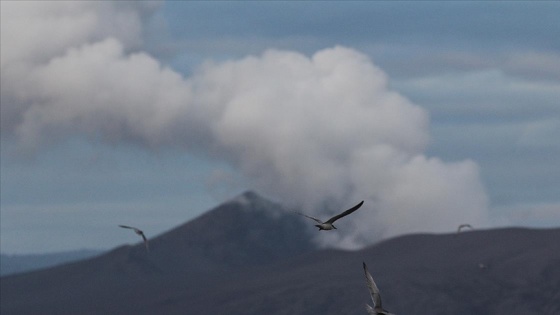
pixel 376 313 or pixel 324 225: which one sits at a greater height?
pixel 324 225

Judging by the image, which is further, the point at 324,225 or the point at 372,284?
the point at 324,225

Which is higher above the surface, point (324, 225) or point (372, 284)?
point (324, 225)

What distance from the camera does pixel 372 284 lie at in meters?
60.0

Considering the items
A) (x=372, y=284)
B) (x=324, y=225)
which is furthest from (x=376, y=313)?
(x=324, y=225)

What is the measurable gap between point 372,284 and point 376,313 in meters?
2.70

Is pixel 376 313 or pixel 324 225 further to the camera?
pixel 324 225

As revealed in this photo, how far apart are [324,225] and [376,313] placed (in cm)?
925

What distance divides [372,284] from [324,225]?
10.5 metres

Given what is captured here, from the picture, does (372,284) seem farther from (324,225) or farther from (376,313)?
(324,225)

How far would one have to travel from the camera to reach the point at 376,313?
204 feet
